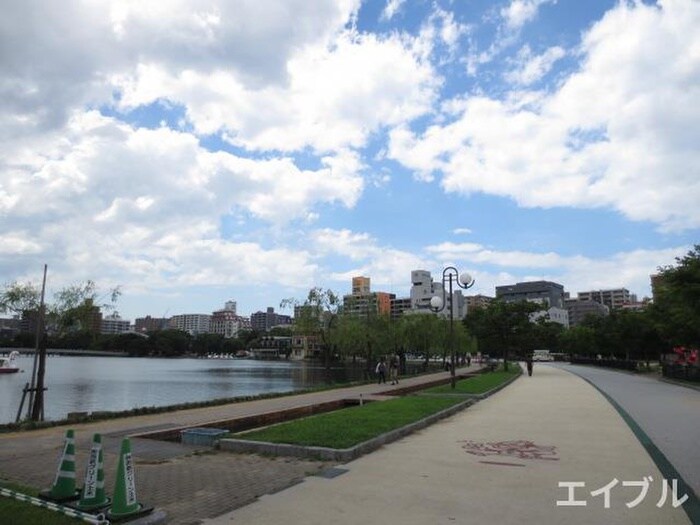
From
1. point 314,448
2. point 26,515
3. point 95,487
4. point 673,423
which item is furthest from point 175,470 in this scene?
point 673,423

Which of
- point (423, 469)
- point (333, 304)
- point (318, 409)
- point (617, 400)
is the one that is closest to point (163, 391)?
point (333, 304)

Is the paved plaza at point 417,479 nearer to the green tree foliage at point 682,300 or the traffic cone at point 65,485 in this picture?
the traffic cone at point 65,485

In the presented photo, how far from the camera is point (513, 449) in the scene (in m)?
10.0

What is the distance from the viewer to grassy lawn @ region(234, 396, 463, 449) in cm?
1008

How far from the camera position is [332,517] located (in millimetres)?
5934

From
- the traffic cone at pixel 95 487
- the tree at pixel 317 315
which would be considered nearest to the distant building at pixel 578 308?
the tree at pixel 317 315

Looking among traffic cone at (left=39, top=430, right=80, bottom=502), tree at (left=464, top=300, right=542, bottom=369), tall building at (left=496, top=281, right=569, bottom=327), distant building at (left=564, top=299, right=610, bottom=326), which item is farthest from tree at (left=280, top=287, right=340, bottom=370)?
distant building at (left=564, top=299, right=610, bottom=326)

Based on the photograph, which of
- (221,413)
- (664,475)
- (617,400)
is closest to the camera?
(664,475)

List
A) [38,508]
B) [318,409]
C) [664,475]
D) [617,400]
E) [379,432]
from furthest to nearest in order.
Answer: [617,400] < [318,409] < [379,432] < [664,475] < [38,508]

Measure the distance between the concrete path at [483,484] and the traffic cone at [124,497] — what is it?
0.78 meters

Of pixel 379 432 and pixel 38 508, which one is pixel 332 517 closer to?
pixel 38 508

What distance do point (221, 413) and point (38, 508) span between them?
11115 millimetres

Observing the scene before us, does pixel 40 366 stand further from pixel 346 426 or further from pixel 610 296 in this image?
pixel 610 296

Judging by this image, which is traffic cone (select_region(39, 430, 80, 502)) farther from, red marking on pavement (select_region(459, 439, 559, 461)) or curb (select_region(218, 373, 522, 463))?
Answer: red marking on pavement (select_region(459, 439, 559, 461))
